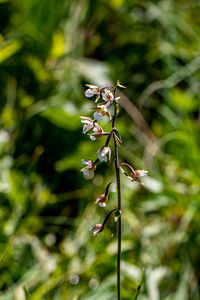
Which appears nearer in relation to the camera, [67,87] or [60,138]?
[60,138]

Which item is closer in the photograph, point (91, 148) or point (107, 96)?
point (107, 96)

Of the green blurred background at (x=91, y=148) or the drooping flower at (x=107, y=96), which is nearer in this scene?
the drooping flower at (x=107, y=96)

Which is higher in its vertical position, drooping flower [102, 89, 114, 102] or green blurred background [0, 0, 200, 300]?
drooping flower [102, 89, 114, 102]

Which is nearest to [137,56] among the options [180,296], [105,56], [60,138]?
[105,56]

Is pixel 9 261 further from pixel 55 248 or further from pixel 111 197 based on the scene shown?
pixel 111 197

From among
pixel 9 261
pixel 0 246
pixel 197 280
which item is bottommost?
pixel 197 280

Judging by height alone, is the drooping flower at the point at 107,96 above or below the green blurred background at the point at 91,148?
above

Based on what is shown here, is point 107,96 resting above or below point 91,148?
above

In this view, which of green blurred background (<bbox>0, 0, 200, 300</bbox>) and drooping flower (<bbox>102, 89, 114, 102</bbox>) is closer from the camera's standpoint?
drooping flower (<bbox>102, 89, 114, 102</bbox>)
